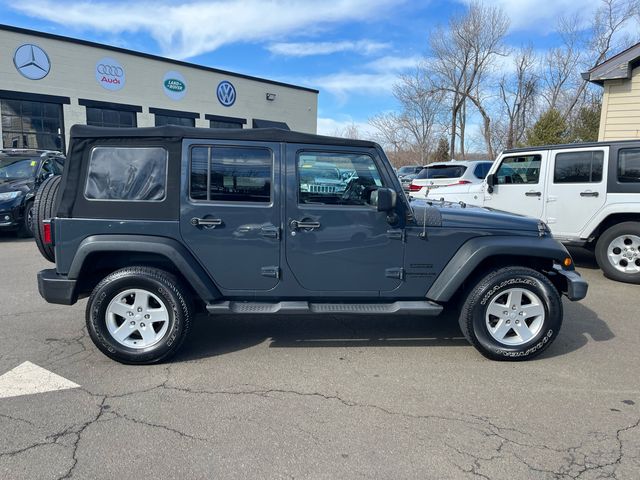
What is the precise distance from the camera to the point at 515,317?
151 inches

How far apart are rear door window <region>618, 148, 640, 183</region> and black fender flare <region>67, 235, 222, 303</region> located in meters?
6.03

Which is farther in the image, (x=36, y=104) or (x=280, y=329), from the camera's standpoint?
(x=36, y=104)

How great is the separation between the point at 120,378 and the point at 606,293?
231 inches

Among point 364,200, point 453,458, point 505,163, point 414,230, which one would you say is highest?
point 505,163

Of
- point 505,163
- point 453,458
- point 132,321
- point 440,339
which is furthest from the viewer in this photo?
point 505,163

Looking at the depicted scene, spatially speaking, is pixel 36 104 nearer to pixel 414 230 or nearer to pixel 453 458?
pixel 414 230

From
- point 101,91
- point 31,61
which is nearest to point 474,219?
point 31,61

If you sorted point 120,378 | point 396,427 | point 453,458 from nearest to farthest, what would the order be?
point 453,458
point 396,427
point 120,378

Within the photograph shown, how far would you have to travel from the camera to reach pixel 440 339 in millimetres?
4340

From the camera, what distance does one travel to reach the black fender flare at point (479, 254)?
12.3ft

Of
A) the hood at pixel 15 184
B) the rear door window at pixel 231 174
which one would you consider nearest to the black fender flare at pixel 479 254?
→ the rear door window at pixel 231 174

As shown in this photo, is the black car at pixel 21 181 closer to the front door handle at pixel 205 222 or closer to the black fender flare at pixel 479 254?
the front door handle at pixel 205 222

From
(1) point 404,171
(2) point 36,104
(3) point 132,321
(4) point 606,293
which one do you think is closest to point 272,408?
(3) point 132,321

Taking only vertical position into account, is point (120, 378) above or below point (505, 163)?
below
